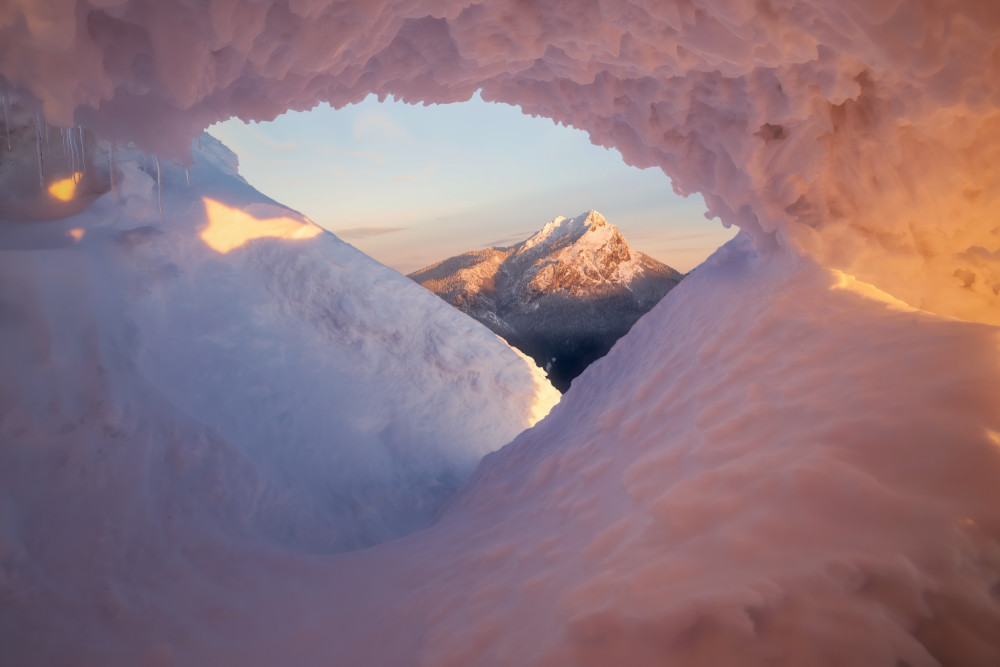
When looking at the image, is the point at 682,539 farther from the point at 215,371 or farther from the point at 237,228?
the point at 237,228

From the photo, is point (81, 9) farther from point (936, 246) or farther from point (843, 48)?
point (936, 246)

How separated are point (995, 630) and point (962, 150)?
2415 millimetres

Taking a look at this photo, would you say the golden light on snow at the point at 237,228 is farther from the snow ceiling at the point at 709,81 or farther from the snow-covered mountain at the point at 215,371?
the snow ceiling at the point at 709,81

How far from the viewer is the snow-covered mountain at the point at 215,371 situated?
2873 mm

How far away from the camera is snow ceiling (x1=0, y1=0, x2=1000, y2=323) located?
6.30 ft

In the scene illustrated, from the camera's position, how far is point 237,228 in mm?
5777

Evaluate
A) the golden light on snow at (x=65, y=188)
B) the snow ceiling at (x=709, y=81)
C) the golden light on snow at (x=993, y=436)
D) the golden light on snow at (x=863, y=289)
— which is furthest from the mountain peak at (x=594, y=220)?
the golden light on snow at (x=993, y=436)

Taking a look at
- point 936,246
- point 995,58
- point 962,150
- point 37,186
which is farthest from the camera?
point 37,186

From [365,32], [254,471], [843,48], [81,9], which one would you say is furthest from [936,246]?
[254,471]

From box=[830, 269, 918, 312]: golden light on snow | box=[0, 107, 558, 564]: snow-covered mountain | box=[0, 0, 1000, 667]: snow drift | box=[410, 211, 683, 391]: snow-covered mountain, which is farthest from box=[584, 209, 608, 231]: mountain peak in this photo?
box=[830, 269, 918, 312]: golden light on snow

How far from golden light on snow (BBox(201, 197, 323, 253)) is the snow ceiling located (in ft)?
8.45

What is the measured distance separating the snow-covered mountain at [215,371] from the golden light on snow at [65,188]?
31 mm

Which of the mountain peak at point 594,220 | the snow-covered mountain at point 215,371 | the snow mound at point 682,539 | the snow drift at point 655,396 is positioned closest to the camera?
the snow mound at point 682,539

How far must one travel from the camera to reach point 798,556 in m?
1.26
